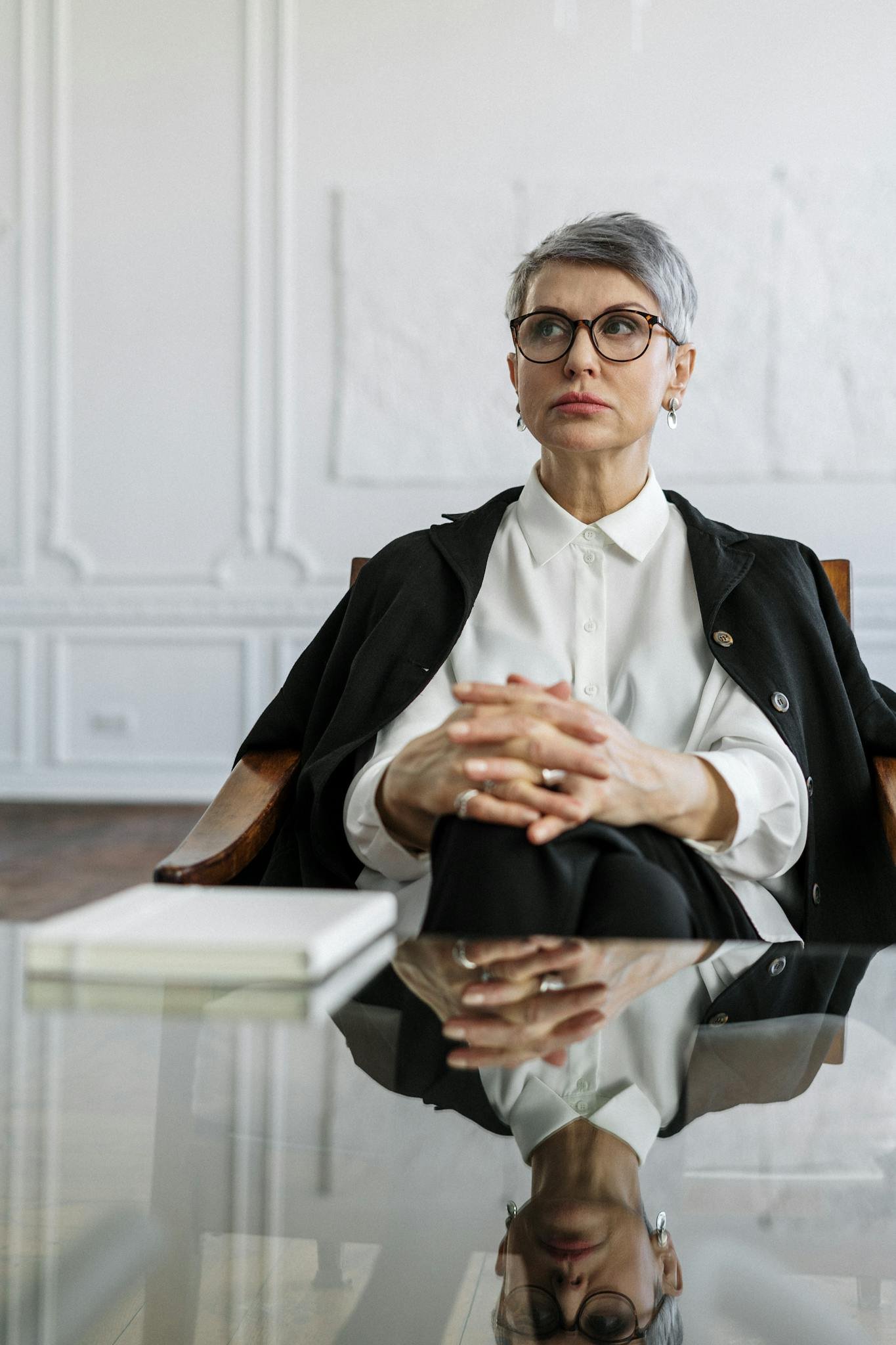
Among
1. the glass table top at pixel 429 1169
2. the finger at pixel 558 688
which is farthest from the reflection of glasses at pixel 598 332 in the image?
the glass table top at pixel 429 1169

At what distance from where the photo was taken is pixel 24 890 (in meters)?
3.48

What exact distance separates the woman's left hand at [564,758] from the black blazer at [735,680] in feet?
0.77

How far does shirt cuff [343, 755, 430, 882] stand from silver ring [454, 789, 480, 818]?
0.15m

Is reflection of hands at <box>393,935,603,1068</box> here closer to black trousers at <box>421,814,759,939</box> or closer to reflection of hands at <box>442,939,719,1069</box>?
reflection of hands at <box>442,939,719,1069</box>

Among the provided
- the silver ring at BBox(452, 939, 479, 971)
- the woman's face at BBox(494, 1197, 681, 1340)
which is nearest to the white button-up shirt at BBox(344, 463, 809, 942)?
the silver ring at BBox(452, 939, 479, 971)

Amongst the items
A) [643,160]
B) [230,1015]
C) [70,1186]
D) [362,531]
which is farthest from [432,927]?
[643,160]

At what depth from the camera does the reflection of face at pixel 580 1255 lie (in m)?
0.49

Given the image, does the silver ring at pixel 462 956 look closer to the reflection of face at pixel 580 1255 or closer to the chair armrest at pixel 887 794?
the reflection of face at pixel 580 1255

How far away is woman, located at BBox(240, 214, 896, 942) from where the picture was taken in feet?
4.24

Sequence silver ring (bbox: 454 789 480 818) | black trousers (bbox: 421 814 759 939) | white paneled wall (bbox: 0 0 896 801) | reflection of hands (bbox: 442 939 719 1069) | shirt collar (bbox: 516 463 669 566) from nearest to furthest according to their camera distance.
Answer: reflection of hands (bbox: 442 939 719 1069) → black trousers (bbox: 421 814 759 939) → silver ring (bbox: 454 789 480 818) → shirt collar (bbox: 516 463 669 566) → white paneled wall (bbox: 0 0 896 801)

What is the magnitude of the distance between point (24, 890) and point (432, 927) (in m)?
2.55

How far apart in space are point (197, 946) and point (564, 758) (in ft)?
1.88

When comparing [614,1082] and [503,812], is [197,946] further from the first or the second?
[503,812]

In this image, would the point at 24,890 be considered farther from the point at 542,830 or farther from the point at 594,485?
the point at 542,830
